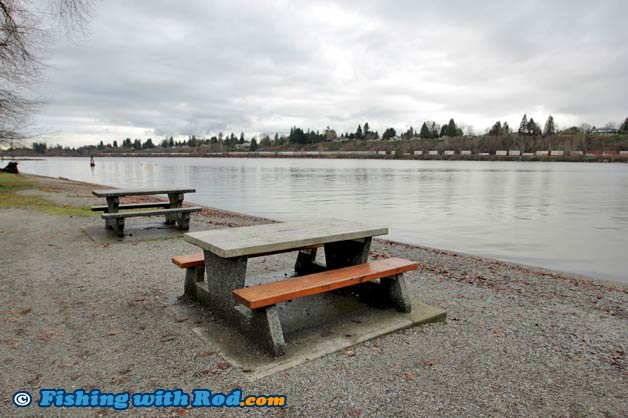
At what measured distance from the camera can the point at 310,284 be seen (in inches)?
151

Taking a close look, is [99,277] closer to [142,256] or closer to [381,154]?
[142,256]

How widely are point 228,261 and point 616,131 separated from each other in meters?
196

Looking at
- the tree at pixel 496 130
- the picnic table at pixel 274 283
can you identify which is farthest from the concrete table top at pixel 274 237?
the tree at pixel 496 130

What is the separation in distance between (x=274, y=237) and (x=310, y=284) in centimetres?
67

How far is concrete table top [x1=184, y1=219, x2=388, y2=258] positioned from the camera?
3.84 m

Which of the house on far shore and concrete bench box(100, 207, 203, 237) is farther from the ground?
the house on far shore

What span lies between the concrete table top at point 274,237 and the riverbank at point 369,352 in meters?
0.90

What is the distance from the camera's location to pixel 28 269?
636cm

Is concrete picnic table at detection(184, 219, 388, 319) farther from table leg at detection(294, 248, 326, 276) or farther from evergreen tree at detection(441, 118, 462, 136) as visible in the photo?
evergreen tree at detection(441, 118, 462, 136)

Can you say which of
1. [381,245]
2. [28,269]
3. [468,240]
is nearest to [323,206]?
[468,240]

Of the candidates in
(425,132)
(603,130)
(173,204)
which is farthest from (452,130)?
(173,204)

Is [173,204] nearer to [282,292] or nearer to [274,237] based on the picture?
[274,237]

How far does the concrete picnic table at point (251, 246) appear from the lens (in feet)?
13.0

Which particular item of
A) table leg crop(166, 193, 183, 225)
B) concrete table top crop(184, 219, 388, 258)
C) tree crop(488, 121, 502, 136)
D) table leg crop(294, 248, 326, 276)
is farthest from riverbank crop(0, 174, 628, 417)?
tree crop(488, 121, 502, 136)
